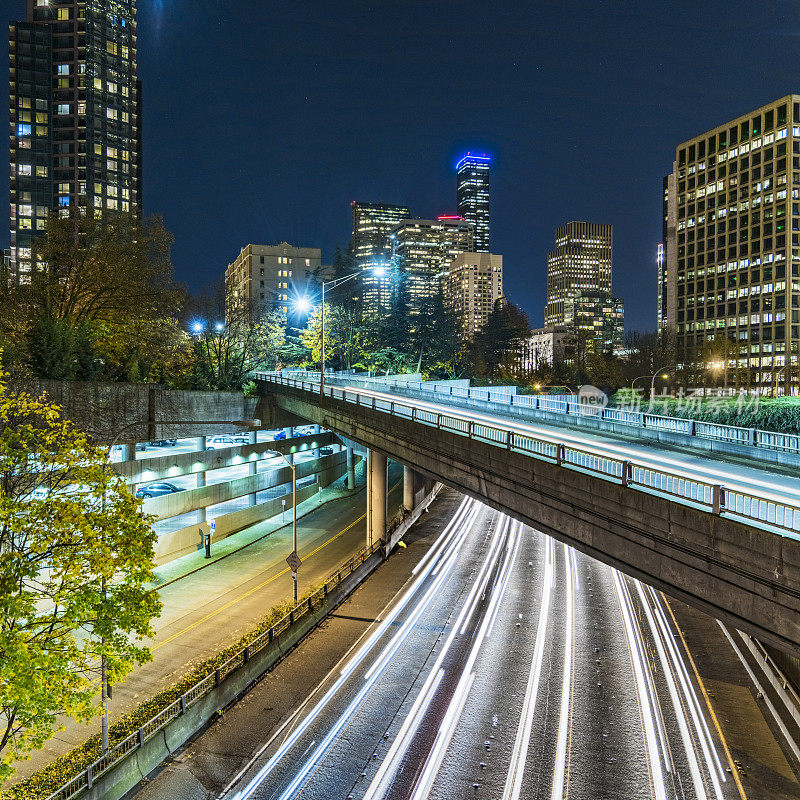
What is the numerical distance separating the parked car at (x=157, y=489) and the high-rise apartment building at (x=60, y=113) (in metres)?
82.7

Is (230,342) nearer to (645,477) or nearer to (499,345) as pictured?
(499,345)

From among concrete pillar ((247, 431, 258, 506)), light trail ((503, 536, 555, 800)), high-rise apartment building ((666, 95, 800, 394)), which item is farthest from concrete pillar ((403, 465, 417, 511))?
high-rise apartment building ((666, 95, 800, 394))

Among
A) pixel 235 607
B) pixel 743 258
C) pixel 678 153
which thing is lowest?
pixel 235 607

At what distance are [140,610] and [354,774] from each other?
6887 mm

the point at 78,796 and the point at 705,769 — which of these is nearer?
the point at 78,796

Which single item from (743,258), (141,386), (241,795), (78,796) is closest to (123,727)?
(78,796)

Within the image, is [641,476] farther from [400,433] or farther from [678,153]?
[678,153]

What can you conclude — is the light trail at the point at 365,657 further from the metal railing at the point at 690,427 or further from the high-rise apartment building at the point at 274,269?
the high-rise apartment building at the point at 274,269

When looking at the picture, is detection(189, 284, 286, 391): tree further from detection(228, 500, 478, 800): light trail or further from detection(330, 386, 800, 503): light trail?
detection(330, 386, 800, 503): light trail

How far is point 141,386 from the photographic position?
3556 centimetres

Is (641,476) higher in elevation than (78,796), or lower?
higher

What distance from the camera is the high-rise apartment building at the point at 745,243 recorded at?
101 m

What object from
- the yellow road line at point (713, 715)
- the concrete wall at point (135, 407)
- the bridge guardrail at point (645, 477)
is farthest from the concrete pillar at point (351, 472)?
the yellow road line at point (713, 715)

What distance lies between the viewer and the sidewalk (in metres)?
17.8
